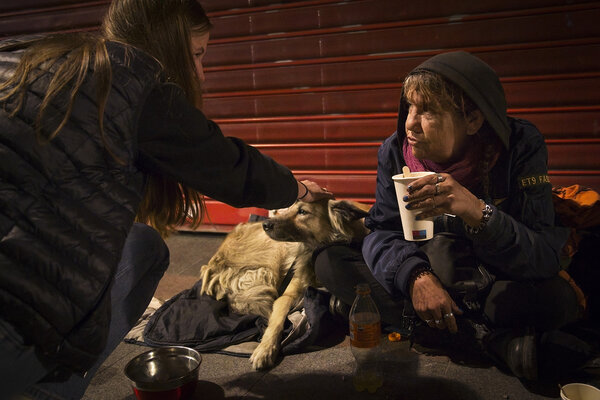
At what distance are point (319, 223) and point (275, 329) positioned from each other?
0.79 metres

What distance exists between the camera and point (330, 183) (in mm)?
5102

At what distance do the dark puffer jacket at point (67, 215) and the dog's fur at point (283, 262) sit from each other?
64.0 inches

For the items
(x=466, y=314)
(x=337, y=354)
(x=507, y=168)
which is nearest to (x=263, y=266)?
(x=337, y=354)

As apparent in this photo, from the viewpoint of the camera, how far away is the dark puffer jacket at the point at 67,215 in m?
1.50

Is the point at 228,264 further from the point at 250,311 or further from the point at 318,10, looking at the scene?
the point at 318,10

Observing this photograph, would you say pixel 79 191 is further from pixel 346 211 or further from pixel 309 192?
pixel 346 211

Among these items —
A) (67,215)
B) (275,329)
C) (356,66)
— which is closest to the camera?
(67,215)

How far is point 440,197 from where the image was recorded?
7.16 feet

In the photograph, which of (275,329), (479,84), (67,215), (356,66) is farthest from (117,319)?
(356,66)

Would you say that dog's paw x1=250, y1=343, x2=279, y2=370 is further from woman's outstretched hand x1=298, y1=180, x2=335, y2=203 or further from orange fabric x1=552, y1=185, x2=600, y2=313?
orange fabric x1=552, y1=185, x2=600, y2=313

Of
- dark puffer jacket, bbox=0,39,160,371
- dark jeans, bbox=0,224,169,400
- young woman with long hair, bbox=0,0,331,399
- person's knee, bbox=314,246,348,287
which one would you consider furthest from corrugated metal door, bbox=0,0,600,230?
dark puffer jacket, bbox=0,39,160,371

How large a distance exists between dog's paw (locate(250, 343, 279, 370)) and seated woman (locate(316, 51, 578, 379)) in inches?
27.7

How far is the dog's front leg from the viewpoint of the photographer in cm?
279

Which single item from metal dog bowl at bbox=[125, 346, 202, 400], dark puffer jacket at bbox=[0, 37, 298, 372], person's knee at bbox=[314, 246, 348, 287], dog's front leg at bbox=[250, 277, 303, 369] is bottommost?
dog's front leg at bbox=[250, 277, 303, 369]
